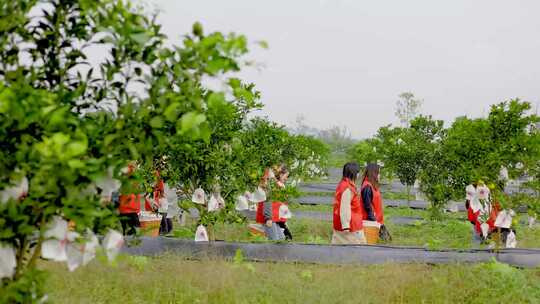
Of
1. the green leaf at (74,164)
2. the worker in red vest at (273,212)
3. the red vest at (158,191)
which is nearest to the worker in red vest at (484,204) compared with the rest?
the worker in red vest at (273,212)

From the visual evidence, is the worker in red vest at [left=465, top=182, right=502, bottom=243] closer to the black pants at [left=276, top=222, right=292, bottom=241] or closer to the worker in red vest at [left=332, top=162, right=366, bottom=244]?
the worker in red vest at [left=332, top=162, right=366, bottom=244]

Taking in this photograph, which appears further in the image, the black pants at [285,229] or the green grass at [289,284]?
the black pants at [285,229]

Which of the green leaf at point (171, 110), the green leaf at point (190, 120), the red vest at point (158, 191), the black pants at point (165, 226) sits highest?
the green leaf at point (171, 110)

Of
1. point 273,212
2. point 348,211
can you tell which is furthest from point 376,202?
point 273,212

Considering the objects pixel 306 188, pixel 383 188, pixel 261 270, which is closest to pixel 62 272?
pixel 261 270

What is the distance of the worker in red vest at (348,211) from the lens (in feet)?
26.9

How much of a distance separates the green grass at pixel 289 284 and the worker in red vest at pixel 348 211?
41.6 inches

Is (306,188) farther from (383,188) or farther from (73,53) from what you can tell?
(73,53)

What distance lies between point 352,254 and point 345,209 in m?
0.67

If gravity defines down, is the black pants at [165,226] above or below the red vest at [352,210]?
below

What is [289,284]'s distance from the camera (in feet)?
21.9

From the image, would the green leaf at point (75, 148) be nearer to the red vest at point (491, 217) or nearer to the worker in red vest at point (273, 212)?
the red vest at point (491, 217)

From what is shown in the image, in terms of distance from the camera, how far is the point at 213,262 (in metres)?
7.46

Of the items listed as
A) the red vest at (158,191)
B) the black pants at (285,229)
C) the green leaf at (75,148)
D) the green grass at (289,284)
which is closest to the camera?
the green leaf at (75,148)
